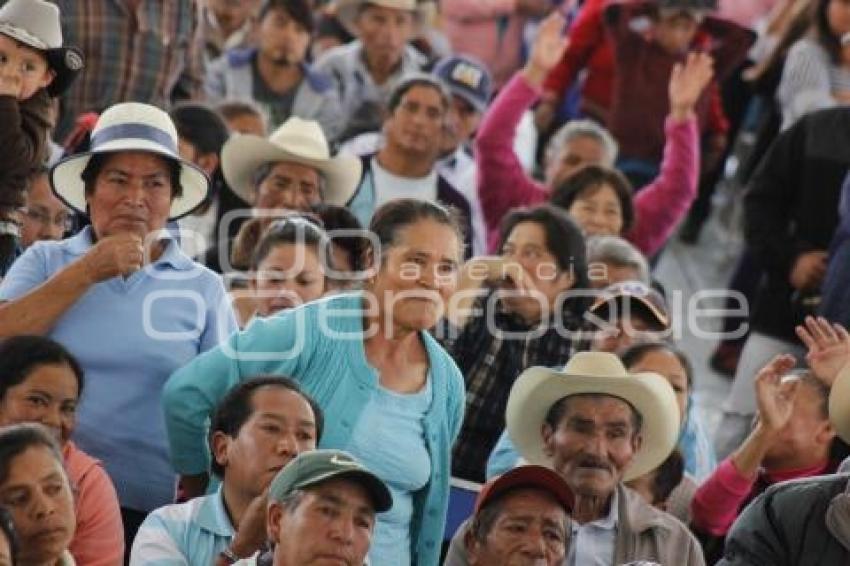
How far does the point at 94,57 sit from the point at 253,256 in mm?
1994

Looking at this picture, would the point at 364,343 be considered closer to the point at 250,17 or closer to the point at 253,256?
the point at 253,256

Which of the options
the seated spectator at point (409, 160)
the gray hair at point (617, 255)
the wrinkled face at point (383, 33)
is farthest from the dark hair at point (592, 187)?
the wrinkled face at point (383, 33)

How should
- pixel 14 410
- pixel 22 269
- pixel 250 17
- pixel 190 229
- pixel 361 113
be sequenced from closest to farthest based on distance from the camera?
1. pixel 14 410
2. pixel 22 269
3. pixel 190 229
4. pixel 361 113
5. pixel 250 17

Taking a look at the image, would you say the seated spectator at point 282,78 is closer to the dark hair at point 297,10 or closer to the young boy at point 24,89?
the dark hair at point 297,10

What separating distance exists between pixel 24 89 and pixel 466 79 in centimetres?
401

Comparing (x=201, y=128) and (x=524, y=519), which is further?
(x=201, y=128)

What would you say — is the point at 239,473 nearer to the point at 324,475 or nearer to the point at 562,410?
the point at 324,475

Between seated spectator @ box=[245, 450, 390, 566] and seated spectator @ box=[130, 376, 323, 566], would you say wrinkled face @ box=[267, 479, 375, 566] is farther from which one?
seated spectator @ box=[130, 376, 323, 566]

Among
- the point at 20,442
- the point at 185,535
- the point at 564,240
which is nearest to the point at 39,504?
the point at 20,442

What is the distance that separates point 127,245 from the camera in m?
6.56

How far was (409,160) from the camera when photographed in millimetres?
9531

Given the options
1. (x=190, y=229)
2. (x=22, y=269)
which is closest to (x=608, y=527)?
(x=22, y=269)

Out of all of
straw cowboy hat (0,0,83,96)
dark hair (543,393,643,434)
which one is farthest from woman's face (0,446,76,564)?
straw cowboy hat (0,0,83,96)

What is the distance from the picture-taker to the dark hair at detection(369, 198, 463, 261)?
657 cm
